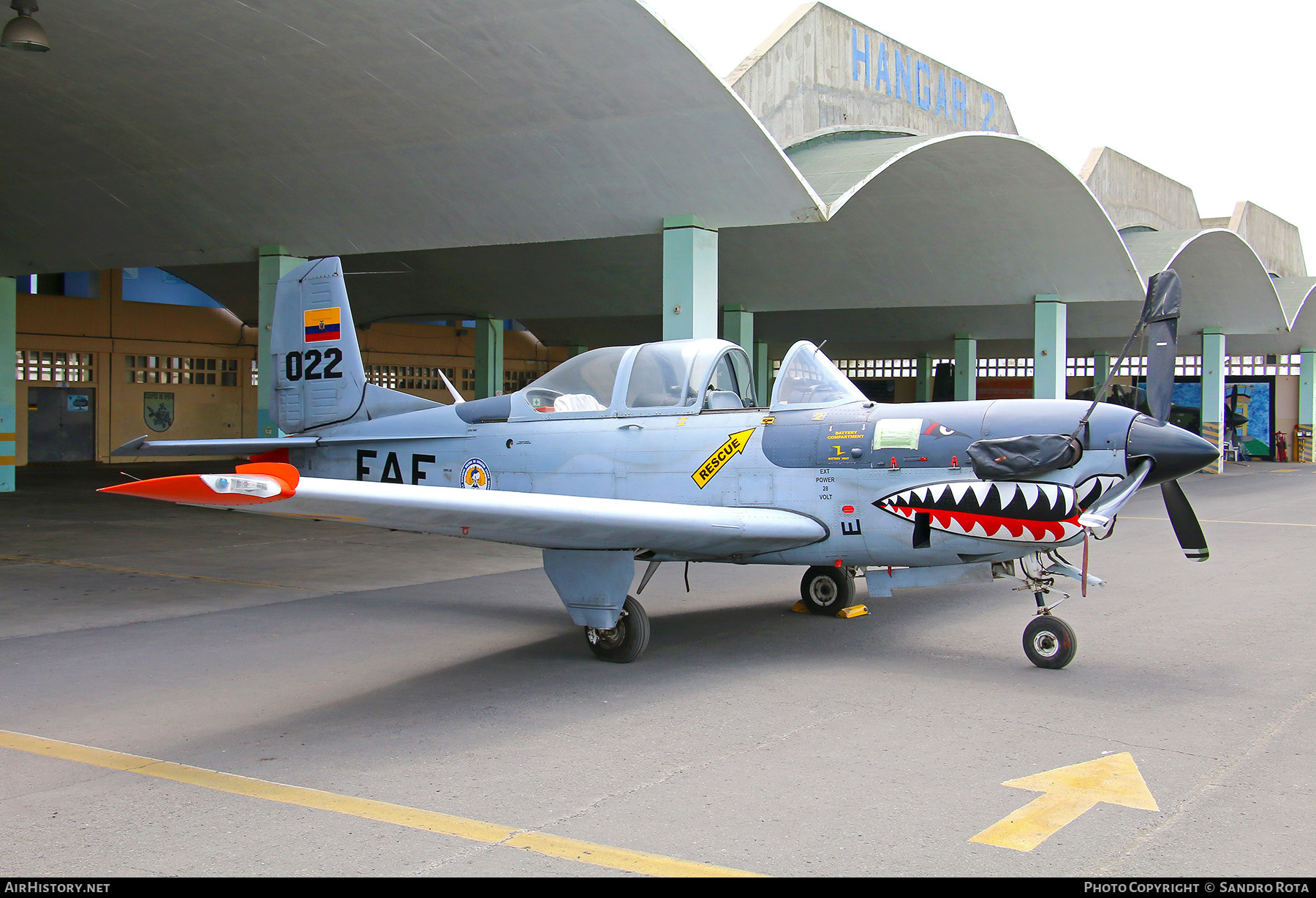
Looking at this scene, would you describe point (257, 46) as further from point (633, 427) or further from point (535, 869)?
point (535, 869)

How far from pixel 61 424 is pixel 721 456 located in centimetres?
2727

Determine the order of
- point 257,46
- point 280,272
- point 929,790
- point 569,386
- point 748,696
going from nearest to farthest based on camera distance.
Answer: point 929,790 < point 748,696 < point 569,386 < point 257,46 < point 280,272

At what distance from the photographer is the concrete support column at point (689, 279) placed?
41.5 feet

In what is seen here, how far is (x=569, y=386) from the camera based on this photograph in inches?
319

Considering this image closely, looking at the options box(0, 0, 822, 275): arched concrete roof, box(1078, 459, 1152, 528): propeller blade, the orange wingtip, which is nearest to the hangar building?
box(0, 0, 822, 275): arched concrete roof

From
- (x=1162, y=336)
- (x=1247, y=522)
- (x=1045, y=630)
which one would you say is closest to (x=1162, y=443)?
(x=1162, y=336)

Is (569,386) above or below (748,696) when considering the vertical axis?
above

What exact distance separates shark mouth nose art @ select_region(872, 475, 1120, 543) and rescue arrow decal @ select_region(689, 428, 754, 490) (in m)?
1.21

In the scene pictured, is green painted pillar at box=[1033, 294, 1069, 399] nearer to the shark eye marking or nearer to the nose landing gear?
the nose landing gear

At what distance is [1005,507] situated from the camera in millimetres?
6203

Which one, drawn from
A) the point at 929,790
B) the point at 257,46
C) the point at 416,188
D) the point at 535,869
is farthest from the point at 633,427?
the point at 416,188

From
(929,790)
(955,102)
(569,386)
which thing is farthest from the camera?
(955,102)

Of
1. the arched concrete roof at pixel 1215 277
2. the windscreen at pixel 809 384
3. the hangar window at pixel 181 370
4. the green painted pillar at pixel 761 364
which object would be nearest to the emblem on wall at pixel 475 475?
the windscreen at pixel 809 384
